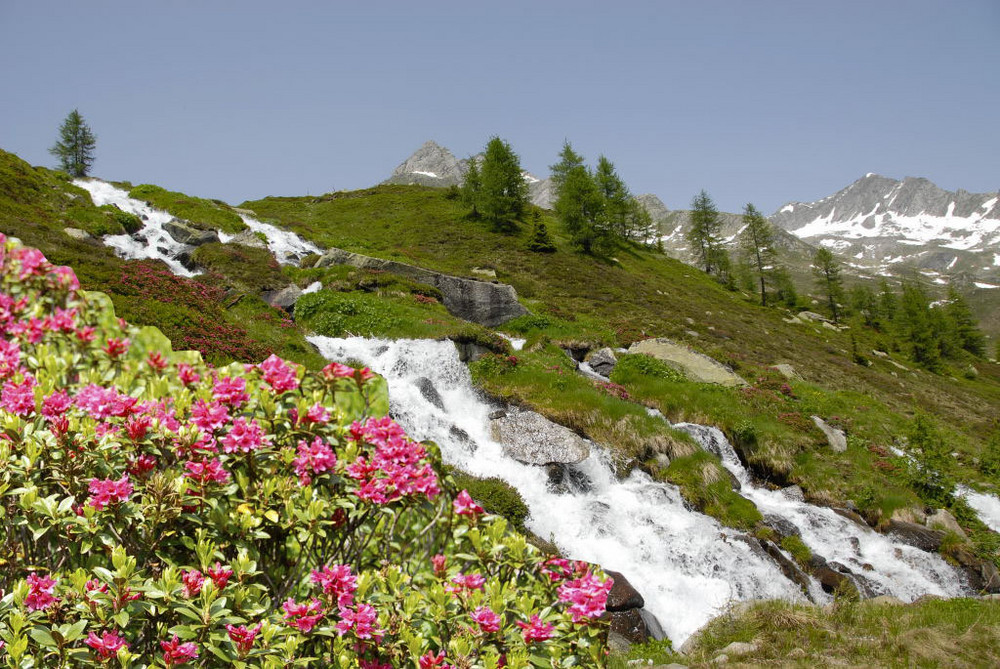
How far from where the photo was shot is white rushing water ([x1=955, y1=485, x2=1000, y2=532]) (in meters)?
15.9

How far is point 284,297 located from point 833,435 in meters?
24.0

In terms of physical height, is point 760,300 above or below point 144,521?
above

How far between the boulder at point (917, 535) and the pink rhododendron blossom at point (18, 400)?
18.7 m

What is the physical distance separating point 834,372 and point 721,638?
3385 cm

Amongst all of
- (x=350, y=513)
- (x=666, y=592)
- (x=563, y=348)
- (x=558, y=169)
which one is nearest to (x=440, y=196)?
(x=558, y=169)

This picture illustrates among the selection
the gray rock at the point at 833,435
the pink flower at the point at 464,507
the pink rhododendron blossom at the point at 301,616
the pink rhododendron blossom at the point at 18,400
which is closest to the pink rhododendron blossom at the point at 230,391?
the pink rhododendron blossom at the point at 18,400

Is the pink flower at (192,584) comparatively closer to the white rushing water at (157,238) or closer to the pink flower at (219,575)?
the pink flower at (219,575)

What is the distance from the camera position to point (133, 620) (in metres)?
2.62

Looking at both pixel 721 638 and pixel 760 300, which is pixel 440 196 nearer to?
pixel 760 300

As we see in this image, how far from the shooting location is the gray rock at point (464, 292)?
27.2m

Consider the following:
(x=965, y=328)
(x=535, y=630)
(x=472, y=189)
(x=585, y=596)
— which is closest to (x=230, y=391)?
(x=535, y=630)

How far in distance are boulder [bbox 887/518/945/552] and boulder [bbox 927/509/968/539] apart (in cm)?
47

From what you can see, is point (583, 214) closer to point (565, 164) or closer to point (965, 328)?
point (565, 164)

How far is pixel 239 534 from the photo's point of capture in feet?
10.1
